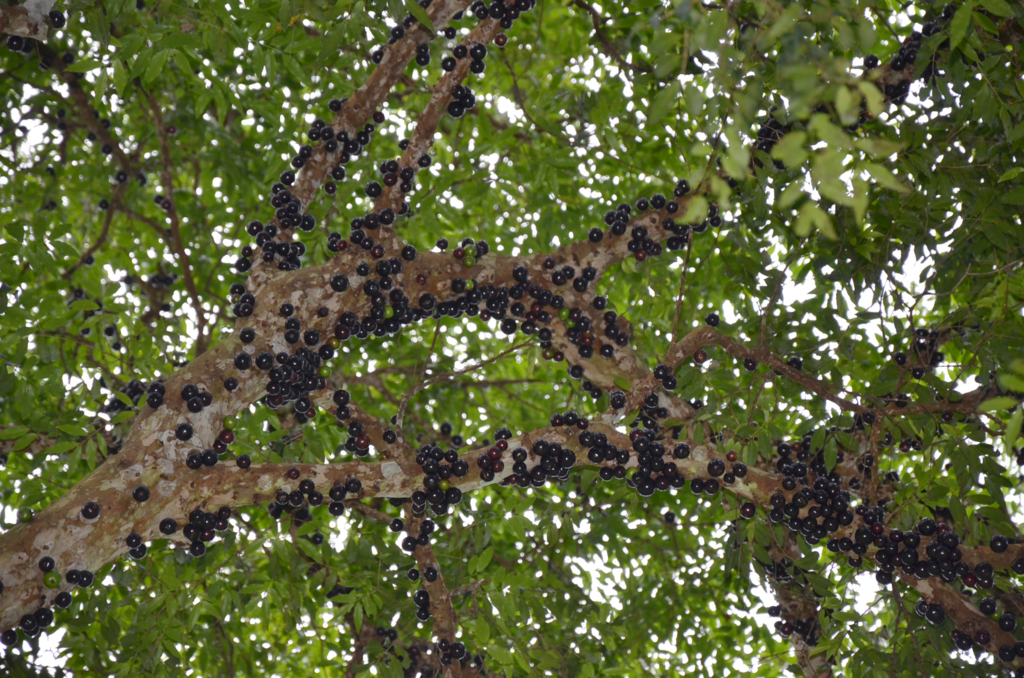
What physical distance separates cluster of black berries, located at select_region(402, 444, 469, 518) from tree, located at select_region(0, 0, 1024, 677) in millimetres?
18

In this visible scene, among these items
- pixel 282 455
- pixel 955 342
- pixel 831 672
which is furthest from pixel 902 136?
pixel 282 455

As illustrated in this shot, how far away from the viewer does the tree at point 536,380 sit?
3.70 m

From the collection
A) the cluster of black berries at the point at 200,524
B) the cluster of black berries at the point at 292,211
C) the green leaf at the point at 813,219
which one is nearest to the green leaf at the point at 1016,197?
the green leaf at the point at 813,219

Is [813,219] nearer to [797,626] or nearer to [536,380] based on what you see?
[797,626]

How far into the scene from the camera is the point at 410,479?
384cm

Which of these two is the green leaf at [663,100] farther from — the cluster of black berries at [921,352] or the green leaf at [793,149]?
the cluster of black berries at [921,352]

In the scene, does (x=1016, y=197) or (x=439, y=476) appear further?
(x=1016, y=197)

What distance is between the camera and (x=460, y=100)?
4605 millimetres

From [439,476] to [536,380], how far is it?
104 inches

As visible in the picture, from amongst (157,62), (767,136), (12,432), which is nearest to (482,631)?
(12,432)

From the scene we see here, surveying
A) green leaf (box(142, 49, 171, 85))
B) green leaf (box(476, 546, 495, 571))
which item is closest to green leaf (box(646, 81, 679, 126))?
green leaf (box(476, 546, 495, 571))

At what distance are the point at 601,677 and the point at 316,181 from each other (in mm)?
3106

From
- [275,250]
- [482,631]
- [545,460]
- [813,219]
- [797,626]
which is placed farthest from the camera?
[797,626]

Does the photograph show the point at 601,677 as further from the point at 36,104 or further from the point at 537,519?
the point at 36,104
